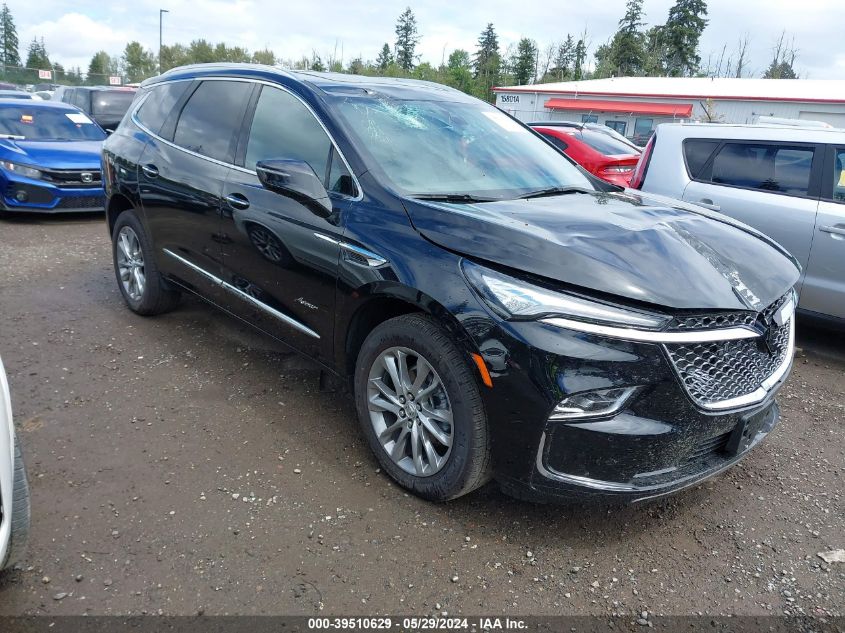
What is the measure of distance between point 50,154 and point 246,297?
21.0 ft

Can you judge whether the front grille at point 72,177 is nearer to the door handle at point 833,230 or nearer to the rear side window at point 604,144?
the rear side window at point 604,144

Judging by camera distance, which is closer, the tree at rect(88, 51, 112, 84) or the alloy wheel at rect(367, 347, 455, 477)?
the alloy wheel at rect(367, 347, 455, 477)

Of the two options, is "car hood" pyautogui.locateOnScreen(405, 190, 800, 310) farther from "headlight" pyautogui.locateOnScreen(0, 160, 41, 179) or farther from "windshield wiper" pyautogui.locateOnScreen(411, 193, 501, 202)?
"headlight" pyautogui.locateOnScreen(0, 160, 41, 179)

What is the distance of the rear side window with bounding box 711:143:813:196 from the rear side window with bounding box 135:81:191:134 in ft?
14.2

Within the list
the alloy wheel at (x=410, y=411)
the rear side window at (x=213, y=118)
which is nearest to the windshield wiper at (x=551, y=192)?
the alloy wheel at (x=410, y=411)

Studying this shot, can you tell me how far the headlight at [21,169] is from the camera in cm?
812

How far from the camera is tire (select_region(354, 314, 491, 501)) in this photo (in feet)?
8.34

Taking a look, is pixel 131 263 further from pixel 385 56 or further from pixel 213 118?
pixel 385 56

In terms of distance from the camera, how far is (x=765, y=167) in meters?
5.25

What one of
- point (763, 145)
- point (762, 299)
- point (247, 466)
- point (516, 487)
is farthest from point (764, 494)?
point (763, 145)

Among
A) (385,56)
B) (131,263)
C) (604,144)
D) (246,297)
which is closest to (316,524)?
(246,297)

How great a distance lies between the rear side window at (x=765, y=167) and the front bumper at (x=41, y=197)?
705 centimetres

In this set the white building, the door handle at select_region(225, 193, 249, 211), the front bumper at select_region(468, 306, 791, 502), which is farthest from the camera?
the white building

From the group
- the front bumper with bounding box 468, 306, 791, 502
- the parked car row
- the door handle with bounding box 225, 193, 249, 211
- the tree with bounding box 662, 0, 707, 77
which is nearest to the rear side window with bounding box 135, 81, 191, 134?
the parked car row
